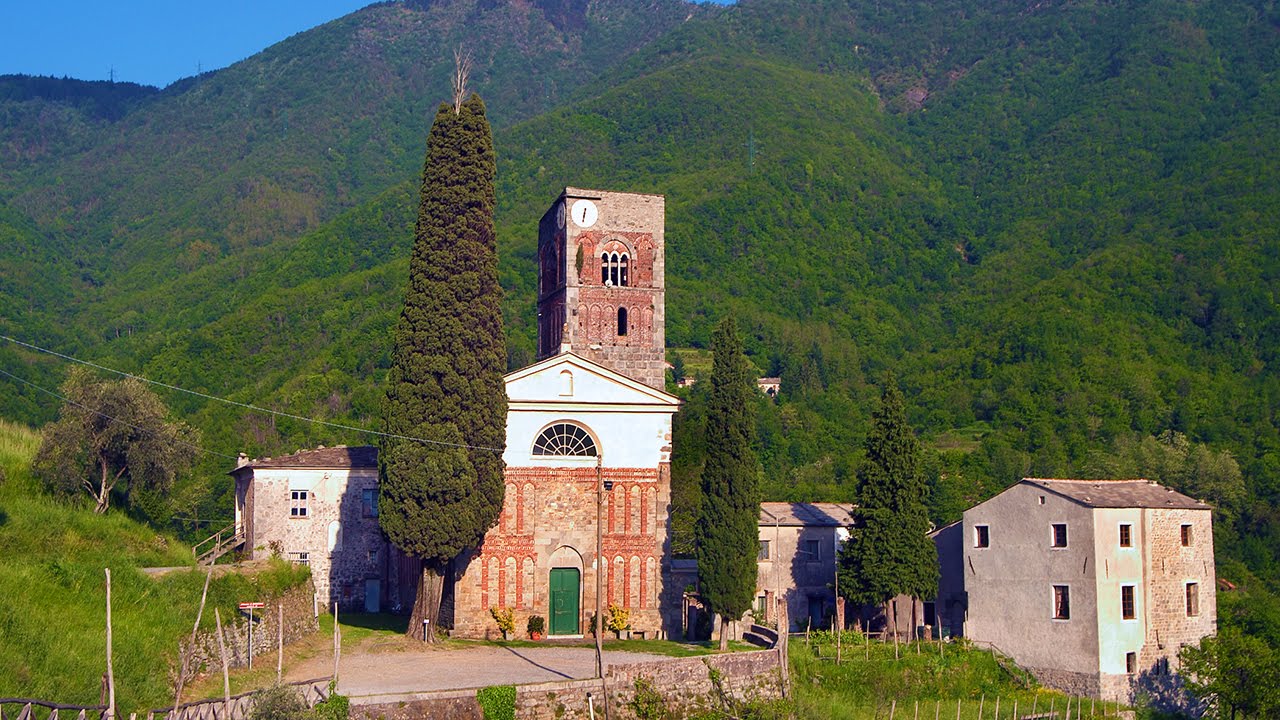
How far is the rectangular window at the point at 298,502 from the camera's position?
4391cm

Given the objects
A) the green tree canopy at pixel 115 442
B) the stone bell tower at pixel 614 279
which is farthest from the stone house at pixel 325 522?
the stone bell tower at pixel 614 279

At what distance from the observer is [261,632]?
30.3 meters

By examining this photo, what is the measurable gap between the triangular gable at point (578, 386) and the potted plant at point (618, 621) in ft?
19.9

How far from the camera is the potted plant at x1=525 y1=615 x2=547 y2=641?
37688 millimetres

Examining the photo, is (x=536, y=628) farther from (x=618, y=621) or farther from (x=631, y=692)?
(x=631, y=692)

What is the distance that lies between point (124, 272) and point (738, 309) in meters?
60.0

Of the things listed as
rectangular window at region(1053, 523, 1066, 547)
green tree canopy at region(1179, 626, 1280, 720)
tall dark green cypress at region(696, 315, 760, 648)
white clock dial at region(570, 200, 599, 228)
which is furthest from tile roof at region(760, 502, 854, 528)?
white clock dial at region(570, 200, 599, 228)

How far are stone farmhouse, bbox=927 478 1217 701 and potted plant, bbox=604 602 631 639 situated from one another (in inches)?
498

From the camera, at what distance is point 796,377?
94.2m

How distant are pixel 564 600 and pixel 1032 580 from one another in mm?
15234

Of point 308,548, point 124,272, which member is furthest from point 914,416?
point 124,272

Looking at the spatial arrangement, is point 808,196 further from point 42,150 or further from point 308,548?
point 42,150

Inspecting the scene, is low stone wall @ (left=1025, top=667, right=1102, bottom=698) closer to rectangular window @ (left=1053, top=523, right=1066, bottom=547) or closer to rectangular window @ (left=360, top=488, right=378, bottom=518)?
rectangular window @ (left=1053, top=523, right=1066, bottom=547)

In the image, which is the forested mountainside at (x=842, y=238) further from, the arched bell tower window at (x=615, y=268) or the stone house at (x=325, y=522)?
the stone house at (x=325, y=522)
